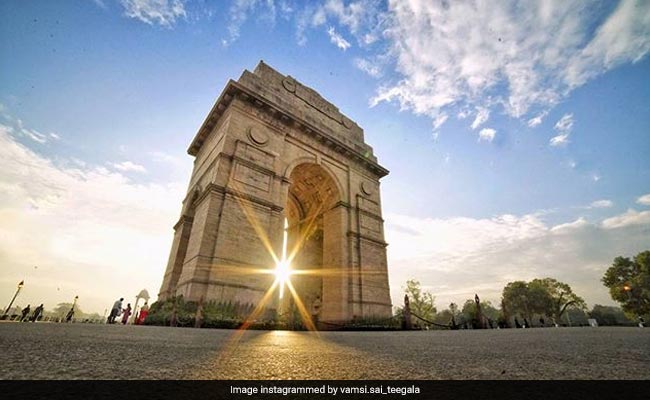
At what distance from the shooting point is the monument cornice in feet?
41.2

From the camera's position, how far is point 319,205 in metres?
16.7

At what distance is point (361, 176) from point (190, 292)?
441 inches

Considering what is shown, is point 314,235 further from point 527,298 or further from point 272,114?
point 527,298

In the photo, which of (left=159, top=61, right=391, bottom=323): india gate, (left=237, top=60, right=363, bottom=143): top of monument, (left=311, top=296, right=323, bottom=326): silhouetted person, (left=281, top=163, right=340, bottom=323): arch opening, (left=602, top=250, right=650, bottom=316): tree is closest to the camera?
(left=159, top=61, right=391, bottom=323): india gate

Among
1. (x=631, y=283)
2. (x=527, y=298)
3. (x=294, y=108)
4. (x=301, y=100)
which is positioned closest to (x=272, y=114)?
(x=294, y=108)

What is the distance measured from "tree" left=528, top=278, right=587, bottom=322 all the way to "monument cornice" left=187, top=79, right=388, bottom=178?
1840 inches

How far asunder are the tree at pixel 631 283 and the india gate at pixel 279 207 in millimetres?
35865

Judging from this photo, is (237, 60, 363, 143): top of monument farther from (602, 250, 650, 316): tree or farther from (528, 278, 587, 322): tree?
(528, 278, 587, 322): tree

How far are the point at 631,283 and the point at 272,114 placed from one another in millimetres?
45558

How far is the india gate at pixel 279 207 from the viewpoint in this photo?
1009cm

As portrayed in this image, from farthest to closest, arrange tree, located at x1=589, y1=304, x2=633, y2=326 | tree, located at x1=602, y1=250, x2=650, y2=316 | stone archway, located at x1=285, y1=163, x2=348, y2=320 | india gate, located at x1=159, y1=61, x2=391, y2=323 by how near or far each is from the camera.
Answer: tree, located at x1=589, y1=304, x2=633, y2=326
tree, located at x1=602, y1=250, x2=650, y2=316
stone archway, located at x1=285, y1=163, x2=348, y2=320
india gate, located at x1=159, y1=61, x2=391, y2=323

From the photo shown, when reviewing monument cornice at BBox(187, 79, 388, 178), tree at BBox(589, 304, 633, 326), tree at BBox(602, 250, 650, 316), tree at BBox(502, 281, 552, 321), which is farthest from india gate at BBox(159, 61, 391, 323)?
tree at BBox(502, 281, 552, 321)
